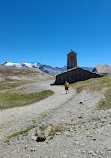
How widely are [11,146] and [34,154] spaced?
8.15 feet

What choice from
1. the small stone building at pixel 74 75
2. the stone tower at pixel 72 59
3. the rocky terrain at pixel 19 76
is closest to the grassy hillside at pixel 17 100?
the small stone building at pixel 74 75

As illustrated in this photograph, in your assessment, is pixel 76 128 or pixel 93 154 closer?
pixel 93 154

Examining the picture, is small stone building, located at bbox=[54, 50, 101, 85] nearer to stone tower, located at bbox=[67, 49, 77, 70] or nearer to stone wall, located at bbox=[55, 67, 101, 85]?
stone wall, located at bbox=[55, 67, 101, 85]

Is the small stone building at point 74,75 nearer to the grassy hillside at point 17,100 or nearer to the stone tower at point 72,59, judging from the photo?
the stone tower at point 72,59

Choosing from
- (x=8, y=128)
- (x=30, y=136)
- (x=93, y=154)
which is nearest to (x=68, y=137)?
(x=93, y=154)

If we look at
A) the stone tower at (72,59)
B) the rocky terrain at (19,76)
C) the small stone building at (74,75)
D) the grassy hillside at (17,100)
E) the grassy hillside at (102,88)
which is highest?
the stone tower at (72,59)

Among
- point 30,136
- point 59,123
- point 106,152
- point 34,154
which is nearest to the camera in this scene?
point 106,152

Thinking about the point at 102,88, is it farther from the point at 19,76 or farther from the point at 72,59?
the point at 19,76

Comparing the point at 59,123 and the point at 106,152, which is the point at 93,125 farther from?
the point at 106,152

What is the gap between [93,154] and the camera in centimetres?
690

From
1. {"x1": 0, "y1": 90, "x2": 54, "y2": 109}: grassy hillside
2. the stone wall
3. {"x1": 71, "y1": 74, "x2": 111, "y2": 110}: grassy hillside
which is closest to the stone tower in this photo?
the stone wall

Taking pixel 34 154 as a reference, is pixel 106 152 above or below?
above

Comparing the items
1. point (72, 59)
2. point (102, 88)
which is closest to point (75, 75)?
point (72, 59)

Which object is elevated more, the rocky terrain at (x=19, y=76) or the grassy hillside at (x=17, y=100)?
the rocky terrain at (x=19, y=76)
